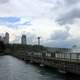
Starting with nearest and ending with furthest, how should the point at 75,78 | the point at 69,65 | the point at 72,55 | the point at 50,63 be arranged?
the point at 75,78
the point at 69,65
the point at 72,55
the point at 50,63

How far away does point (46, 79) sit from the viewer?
5256cm

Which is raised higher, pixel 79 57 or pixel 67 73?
pixel 79 57

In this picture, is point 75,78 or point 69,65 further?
point 69,65

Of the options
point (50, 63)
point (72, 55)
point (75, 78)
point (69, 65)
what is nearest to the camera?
point (75, 78)

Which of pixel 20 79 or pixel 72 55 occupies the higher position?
pixel 72 55

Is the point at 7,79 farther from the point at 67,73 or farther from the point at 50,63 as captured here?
the point at 50,63

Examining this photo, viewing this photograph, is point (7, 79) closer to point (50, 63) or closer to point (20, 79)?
point (20, 79)

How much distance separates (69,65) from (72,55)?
5.19m

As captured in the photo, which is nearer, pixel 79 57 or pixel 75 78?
pixel 75 78

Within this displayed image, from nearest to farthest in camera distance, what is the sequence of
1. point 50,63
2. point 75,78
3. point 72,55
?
point 75,78 → point 72,55 → point 50,63

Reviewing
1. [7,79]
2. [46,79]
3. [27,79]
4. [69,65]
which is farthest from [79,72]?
[7,79]

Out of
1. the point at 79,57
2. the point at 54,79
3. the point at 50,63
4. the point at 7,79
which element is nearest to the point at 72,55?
the point at 79,57

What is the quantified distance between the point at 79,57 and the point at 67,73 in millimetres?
4381

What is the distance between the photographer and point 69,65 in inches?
2026
